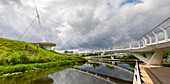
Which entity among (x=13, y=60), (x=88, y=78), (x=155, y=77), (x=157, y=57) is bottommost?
(x=88, y=78)

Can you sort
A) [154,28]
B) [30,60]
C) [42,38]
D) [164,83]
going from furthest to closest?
[42,38]
[30,60]
[154,28]
[164,83]

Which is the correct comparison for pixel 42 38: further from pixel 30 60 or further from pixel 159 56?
pixel 159 56

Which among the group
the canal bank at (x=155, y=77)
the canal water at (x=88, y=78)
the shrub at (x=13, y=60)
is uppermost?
the shrub at (x=13, y=60)

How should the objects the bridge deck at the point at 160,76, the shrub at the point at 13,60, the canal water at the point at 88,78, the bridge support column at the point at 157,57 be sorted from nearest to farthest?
1. the bridge deck at the point at 160,76
2. the canal water at the point at 88,78
3. the bridge support column at the point at 157,57
4. the shrub at the point at 13,60

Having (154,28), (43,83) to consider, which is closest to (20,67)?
(43,83)

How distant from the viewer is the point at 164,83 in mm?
5855

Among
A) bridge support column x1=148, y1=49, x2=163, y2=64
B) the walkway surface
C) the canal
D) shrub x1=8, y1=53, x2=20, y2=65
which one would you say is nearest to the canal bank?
the walkway surface

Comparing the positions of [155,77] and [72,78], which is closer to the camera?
[155,77]

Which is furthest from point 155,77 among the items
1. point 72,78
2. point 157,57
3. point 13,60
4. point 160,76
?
point 13,60

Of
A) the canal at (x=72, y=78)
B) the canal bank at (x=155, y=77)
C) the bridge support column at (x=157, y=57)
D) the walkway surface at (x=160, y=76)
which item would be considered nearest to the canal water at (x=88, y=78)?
the canal at (x=72, y=78)

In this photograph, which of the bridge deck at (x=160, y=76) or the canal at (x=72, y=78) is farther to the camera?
the canal at (x=72, y=78)

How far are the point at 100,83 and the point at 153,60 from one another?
10.9 metres

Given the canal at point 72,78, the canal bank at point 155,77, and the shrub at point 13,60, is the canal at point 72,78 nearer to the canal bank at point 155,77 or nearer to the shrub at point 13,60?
the canal bank at point 155,77

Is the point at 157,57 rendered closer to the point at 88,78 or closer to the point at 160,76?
the point at 160,76
